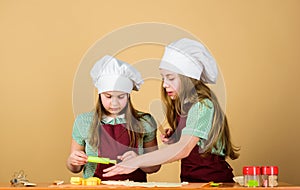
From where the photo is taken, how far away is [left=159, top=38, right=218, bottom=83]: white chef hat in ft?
5.59

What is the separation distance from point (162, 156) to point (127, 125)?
16 centimetres

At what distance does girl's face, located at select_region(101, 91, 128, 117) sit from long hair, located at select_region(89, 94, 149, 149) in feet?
0.08

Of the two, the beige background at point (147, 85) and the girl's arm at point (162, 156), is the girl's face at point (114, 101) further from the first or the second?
the beige background at point (147, 85)

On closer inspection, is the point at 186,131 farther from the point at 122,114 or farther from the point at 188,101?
the point at 122,114

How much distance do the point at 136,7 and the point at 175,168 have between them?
556 millimetres

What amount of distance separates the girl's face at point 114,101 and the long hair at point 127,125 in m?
0.02

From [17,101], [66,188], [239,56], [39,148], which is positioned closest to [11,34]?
[17,101]

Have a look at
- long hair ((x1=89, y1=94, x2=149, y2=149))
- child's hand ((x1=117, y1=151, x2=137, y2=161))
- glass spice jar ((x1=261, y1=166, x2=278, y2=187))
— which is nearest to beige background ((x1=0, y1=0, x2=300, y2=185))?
long hair ((x1=89, y1=94, x2=149, y2=149))

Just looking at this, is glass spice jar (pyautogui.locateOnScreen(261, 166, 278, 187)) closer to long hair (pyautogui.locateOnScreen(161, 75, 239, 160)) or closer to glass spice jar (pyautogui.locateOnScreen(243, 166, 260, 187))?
glass spice jar (pyautogui.locateOnScreen(243, 166, 260, 187))

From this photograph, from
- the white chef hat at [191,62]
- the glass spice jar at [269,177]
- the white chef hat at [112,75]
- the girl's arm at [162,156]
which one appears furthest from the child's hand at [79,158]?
the glass spice jar at [269,177]

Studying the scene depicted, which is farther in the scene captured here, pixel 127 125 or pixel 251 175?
pixel 127 125

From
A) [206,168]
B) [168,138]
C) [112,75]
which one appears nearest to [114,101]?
[112,75]

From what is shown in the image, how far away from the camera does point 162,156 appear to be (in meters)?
1.67

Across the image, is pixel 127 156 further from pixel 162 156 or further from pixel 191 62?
pixel 191 62
